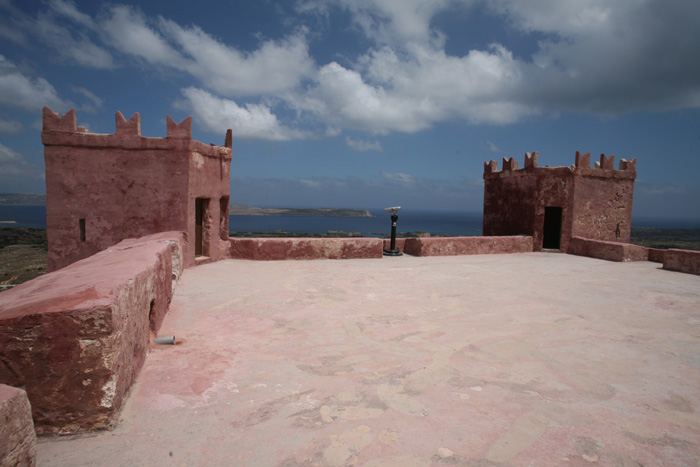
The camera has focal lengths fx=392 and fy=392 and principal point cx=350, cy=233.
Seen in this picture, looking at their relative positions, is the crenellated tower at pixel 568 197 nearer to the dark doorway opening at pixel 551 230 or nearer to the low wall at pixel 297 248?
the dark doorway opening at pixel 551 230

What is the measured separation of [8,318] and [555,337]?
15.7 feet

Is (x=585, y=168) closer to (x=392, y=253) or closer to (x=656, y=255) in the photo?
(x=656, y=255)

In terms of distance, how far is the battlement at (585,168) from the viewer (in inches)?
510

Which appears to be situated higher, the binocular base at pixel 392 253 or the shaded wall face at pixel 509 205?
the shaded wall face at pixel 509 205

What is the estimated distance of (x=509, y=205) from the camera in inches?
559

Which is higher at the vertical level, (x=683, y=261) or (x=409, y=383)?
(x=683, y=261)

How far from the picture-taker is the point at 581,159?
13.0 m

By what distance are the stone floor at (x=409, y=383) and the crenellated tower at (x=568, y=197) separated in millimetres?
7077

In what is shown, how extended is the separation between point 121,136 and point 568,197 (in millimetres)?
12966

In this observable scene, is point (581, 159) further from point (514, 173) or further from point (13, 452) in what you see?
point (13, 452)

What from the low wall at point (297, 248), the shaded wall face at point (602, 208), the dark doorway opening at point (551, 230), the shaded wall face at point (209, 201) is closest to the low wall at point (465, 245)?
the low wall at point (297, 248)

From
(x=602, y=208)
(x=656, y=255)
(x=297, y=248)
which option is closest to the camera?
(x=297, y=248)

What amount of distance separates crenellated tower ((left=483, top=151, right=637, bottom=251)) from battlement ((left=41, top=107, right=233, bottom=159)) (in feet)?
35.0

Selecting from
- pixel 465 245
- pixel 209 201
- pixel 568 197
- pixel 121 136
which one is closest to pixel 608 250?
pixel 568 197
